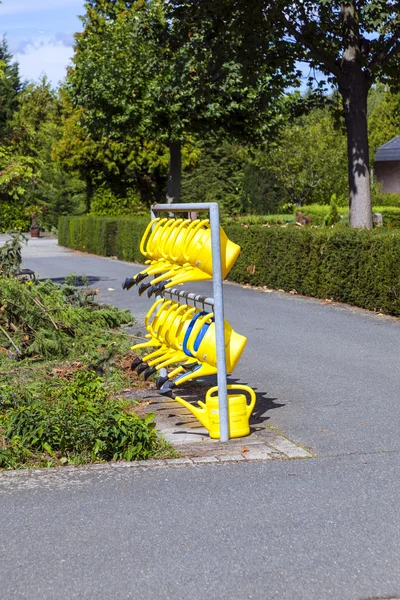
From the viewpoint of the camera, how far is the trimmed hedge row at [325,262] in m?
14.3

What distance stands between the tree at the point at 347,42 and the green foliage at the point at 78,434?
563 inches

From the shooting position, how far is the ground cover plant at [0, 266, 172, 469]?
239 inches

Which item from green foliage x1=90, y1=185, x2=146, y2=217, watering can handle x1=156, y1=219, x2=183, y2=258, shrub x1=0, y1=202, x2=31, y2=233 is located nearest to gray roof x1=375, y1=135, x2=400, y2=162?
green foliage x1=90, y1=185, x2=146, y2=217

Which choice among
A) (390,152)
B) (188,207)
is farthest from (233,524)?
(390,152)

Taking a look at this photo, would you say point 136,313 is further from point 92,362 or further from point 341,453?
point 341,453

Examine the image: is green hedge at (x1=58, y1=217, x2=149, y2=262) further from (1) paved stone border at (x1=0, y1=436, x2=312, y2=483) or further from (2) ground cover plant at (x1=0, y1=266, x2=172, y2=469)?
(1) paved stone border at (x1=0, y1=436, x2=312, y2=483)

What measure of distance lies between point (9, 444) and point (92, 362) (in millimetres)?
2973

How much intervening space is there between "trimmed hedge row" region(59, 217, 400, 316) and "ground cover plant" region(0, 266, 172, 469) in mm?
4238

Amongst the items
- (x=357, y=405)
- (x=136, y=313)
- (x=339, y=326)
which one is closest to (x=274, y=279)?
(x=136, y=313)

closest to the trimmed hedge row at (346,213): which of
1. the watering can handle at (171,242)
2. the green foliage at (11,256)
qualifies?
the green foliage at (11,256)

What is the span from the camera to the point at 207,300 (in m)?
6.82

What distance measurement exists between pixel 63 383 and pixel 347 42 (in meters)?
14.1

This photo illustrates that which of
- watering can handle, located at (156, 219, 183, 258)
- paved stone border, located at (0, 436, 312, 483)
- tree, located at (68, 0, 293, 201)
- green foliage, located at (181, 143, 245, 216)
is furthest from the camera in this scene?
green foliage, located at (181, 143, 245, 216)

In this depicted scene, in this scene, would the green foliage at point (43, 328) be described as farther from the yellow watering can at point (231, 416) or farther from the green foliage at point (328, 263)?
the green foliage at point (328, 263)
